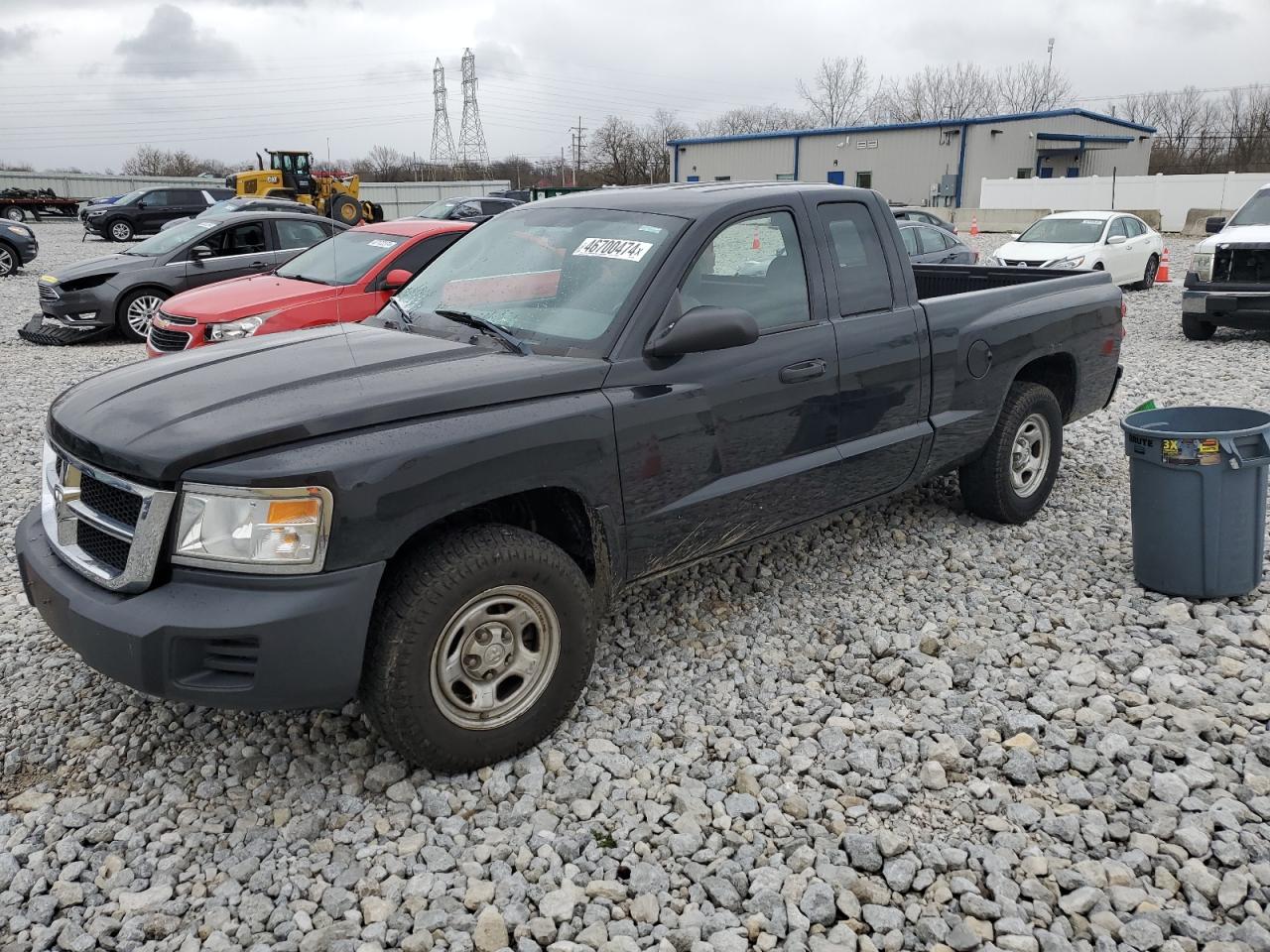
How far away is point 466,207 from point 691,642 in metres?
25.1

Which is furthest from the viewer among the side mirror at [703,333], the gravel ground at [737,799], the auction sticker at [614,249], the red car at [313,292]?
the red car at [313,292]

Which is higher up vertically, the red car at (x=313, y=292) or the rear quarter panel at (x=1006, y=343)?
the red car at (x=313, y=292)

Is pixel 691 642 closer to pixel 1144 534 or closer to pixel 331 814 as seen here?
pixel 331 814

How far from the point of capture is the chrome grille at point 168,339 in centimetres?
861

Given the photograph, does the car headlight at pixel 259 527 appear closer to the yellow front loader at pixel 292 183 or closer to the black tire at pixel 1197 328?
the black tire at pixel 1197 328

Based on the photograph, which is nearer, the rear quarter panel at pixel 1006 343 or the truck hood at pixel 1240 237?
the rear quarter panel at pixel 1006 343

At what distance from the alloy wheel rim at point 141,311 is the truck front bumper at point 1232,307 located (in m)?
12.7

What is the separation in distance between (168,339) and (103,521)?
6.35m

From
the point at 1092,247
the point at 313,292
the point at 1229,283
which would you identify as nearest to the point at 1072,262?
the point at 1092,247

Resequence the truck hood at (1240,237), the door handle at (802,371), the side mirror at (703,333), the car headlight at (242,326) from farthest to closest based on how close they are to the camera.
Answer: the truck hood at (1240,237) < the car headlight at (242,326) < the door handle at (802,371) < the side mirror at (703,333)

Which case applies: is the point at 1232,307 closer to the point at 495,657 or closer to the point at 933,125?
the point at 495,657

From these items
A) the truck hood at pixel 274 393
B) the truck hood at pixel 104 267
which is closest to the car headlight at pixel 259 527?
the truck hood at pixel 274 393

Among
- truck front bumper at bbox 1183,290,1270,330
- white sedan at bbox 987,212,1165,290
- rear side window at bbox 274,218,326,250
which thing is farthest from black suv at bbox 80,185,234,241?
truck front bumper at bbox 1183,290,1270,330

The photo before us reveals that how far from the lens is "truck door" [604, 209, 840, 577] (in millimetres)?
3602
